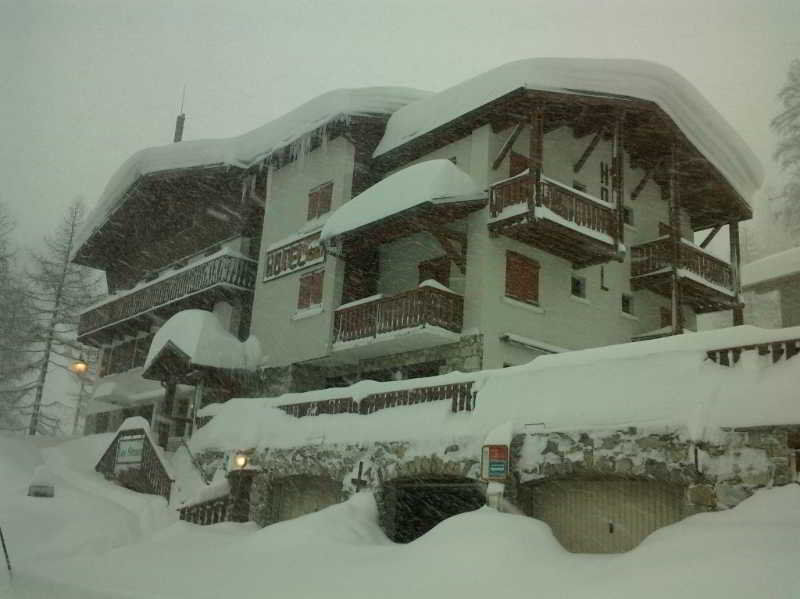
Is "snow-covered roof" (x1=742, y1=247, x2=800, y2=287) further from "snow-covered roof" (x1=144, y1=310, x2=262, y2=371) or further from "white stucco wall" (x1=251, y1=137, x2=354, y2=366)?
"snow-covered roof" (x1=144, y1=310, x2=262, y2=371)

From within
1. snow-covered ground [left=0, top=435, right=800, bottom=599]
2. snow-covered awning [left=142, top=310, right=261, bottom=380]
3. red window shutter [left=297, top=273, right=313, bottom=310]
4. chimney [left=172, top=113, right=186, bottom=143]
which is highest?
chimney [left=172, top=113, right=186, bottom=143]

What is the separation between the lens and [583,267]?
21422 mm

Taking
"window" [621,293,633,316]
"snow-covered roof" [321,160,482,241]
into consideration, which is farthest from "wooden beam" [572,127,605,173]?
"window" [621,293,633,316]

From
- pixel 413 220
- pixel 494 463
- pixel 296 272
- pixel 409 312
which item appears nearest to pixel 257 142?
pixel 296 272

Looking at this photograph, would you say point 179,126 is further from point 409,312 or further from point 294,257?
point 409,312

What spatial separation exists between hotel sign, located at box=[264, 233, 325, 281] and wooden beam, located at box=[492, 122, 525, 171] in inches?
217

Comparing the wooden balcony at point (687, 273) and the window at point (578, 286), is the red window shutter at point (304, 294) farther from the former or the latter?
the wooden balcony at point (687, 273)

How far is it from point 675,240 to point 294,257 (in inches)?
440

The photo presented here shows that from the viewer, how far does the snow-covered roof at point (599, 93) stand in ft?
61.9

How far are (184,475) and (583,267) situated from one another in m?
12.0

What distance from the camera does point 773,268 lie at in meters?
20.5

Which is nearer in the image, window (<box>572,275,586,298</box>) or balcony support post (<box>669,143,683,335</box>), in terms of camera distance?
balcony support post (<box>669,143,683,335</box>)

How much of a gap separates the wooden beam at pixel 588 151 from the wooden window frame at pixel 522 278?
3.37 metres

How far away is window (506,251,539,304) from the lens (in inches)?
768
